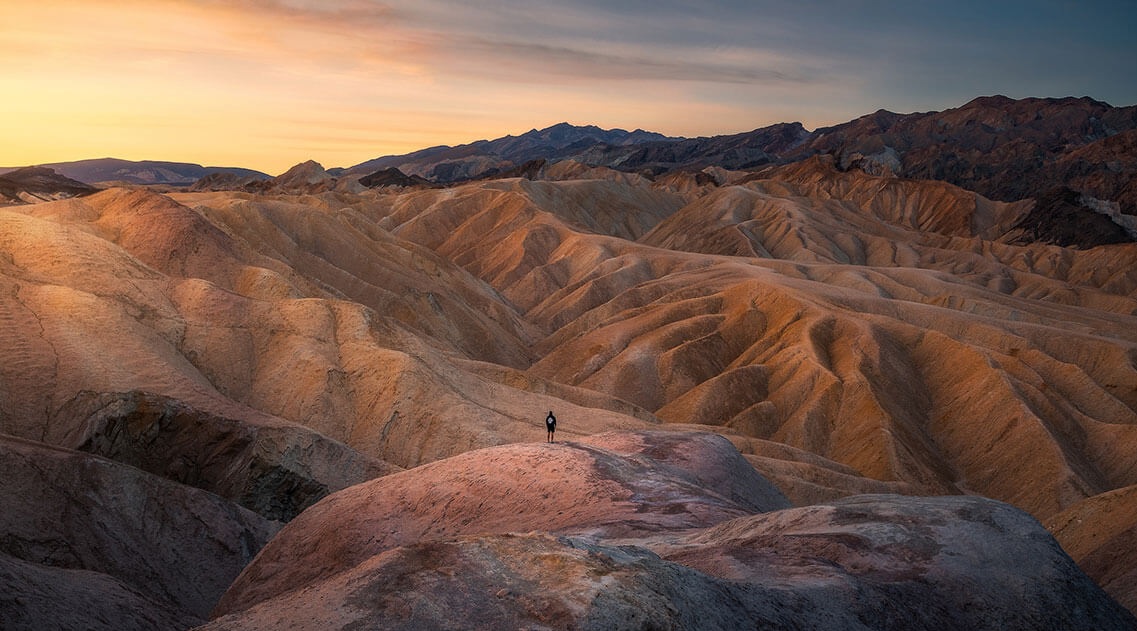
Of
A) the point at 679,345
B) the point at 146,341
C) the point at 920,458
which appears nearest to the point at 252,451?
the point at 146,341

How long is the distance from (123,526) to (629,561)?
19.0m

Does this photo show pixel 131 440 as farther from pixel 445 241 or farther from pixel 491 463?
pixel 445 241

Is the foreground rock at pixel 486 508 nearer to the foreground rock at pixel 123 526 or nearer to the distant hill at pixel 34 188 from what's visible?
the foreground rock at pixel 123 526

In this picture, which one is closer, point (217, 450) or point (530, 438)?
point (217, 450)

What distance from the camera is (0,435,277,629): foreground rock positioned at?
23.3 meters

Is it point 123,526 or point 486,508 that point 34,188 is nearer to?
point 123,526

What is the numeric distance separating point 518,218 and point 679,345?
55.0m

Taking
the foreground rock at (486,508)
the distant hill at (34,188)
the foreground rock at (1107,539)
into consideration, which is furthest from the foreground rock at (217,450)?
the distant hill at (34,188)

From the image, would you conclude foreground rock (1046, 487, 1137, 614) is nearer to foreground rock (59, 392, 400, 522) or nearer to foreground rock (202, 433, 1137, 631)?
foreground rock (202, 433, 1137, 631)

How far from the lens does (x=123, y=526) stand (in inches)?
990

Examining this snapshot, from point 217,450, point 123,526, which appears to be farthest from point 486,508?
point 217,450

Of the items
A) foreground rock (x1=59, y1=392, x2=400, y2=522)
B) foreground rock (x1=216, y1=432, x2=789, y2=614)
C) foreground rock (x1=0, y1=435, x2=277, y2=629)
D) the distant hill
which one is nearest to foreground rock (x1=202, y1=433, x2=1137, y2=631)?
foreground rock (x1=216, y1=432, x2=789, y2=614)

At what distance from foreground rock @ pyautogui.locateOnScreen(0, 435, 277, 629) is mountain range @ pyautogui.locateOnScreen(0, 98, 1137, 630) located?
9cm

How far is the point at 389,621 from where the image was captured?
1070 centimetres
